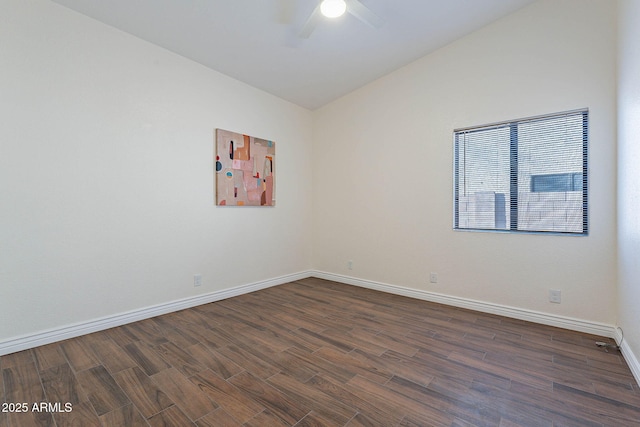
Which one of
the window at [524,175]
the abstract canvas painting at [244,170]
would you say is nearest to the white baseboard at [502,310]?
the window at [524,175]

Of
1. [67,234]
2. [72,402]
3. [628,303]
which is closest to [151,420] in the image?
[72,402]

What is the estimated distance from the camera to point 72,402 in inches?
64.8

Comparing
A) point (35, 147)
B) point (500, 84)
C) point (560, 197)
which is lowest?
point (560, 197)

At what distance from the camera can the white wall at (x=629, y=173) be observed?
6.29ft

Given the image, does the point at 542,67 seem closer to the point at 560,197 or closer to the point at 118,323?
the point at 560,197

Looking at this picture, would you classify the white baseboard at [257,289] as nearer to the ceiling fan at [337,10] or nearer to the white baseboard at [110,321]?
the white baseboard at [110,321]

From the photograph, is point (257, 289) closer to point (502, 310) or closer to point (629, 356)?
point (502, 310)

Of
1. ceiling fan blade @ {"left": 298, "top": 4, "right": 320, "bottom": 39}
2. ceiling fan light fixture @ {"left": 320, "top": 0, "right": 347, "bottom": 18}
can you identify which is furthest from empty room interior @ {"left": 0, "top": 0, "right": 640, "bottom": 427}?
ceiling fan light fixture @ {"left": 320, "top": 0, "right": 347, "bottom": 18}

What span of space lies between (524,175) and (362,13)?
230cm

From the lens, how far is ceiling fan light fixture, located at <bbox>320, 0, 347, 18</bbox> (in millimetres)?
2203

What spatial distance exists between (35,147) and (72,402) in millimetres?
1969

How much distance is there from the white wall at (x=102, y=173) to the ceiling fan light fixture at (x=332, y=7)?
5.98 ft

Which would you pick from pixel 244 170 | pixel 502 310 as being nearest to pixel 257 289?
pixel 244 170

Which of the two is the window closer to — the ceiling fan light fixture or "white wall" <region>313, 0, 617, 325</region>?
"white wall" <region>313, 0, 617, 325</region>
